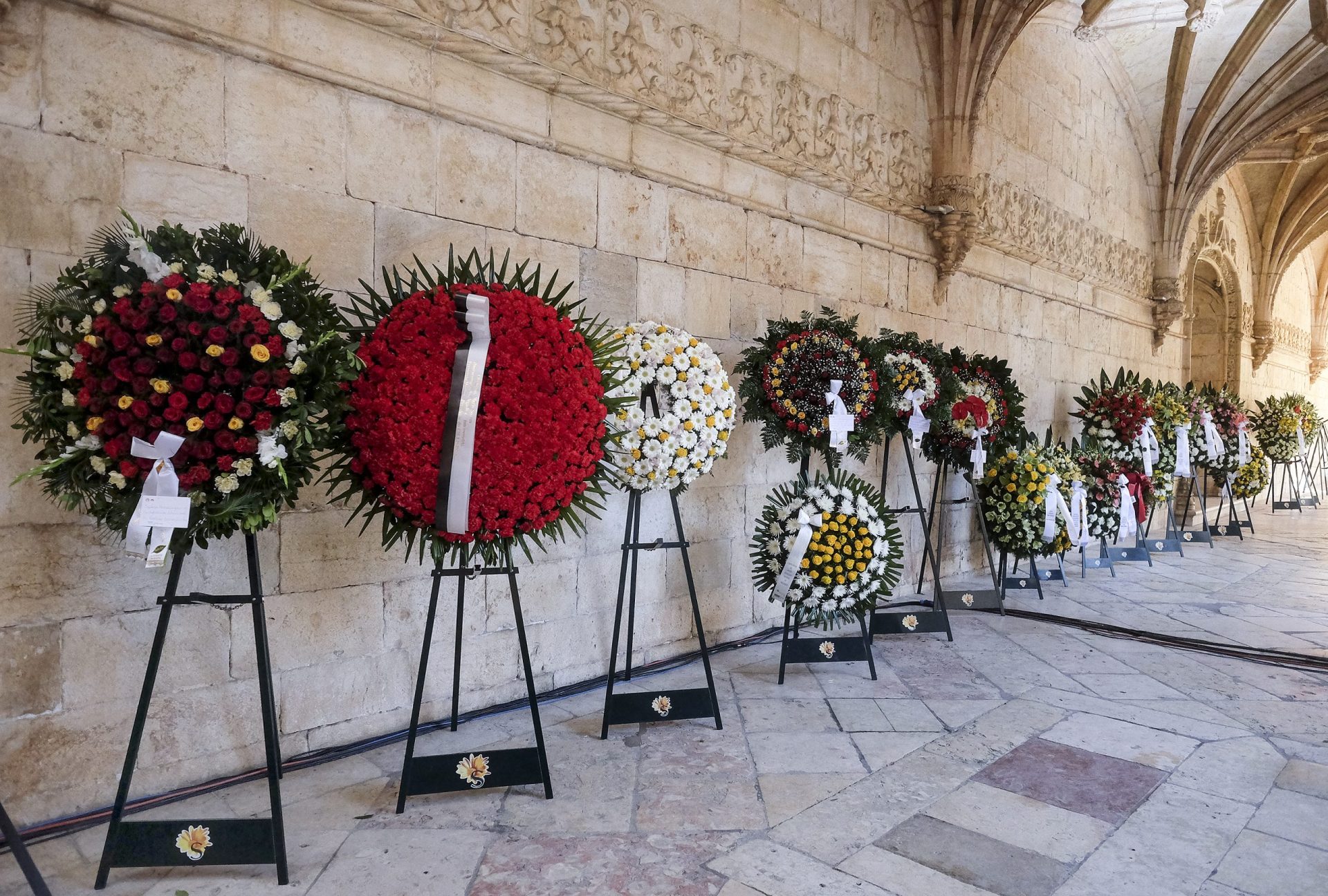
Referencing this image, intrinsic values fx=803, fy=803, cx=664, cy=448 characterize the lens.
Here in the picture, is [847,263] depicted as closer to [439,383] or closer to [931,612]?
[931,612]

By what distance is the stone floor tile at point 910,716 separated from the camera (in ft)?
11.6

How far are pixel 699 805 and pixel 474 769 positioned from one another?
79cm

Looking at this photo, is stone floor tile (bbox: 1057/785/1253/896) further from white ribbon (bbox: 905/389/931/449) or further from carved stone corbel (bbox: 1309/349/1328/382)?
carved stone corbel (bbox: 1309/349/1328/382)

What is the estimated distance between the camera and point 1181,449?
8.08 meters

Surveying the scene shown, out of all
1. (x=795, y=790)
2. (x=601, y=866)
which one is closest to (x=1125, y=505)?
(x=795, y=790)

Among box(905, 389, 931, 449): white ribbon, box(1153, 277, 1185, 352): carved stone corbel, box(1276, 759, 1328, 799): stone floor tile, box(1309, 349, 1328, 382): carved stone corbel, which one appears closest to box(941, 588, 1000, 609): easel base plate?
box(905, 389, 931, 449): white ribbon

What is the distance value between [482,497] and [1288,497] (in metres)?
17.2

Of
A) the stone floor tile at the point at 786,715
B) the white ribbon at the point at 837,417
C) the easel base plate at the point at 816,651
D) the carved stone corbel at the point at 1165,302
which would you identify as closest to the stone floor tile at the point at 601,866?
the stone floor tile at the point at 786,715

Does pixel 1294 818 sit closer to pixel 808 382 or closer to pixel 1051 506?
pixel 808 382

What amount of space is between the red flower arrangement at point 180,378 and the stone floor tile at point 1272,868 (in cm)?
299

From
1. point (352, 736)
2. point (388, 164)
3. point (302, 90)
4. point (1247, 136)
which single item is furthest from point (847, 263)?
point (1247, 136)

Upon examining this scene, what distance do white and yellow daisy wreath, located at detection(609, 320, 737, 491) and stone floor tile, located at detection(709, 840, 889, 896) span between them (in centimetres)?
140

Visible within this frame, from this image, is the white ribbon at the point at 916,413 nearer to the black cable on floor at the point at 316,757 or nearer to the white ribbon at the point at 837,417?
the white ribbon at the point at 837,417

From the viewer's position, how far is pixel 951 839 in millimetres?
2580
